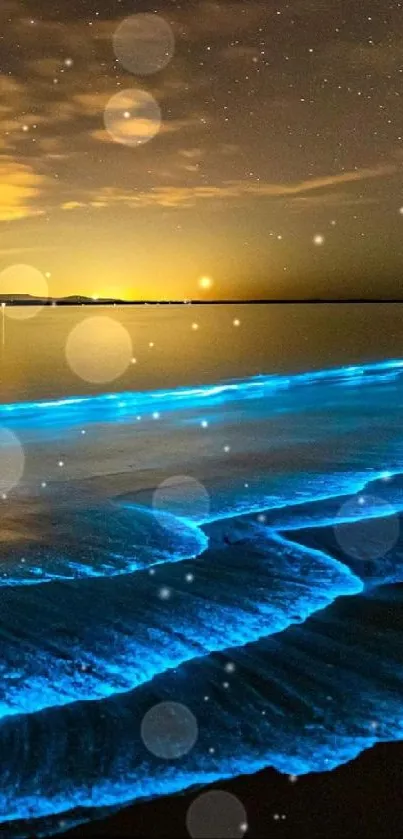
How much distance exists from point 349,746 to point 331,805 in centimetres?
38

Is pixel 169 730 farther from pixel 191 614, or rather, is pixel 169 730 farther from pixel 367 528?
pixel 367 528

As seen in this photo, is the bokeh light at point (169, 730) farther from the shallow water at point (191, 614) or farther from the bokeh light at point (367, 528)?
Answer: the bokeh light at point (367, 528)

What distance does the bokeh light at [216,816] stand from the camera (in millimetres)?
2537

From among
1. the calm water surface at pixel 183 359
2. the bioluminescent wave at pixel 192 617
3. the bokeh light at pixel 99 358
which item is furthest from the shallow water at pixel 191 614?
the bokeh light at pixel 99 358

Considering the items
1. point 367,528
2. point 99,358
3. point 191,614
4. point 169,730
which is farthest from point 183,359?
point 169,730

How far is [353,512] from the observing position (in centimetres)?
667

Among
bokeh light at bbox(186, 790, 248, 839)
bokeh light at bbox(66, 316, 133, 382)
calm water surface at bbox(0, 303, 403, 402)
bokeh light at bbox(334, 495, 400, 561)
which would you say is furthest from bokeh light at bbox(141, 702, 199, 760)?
bokeh light at bbox(66, 316, 133, 382)

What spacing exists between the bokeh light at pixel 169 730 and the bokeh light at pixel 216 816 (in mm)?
291

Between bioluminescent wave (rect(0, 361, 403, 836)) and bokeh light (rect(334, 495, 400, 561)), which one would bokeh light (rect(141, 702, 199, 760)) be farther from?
bokeh light (rect(334, 495, 400, 561))

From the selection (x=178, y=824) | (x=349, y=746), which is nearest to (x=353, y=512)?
(x=349, y=746)

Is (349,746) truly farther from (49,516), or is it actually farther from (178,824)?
(49,516)

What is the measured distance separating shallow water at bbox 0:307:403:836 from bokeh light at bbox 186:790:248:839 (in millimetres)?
110

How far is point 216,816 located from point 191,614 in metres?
1.76

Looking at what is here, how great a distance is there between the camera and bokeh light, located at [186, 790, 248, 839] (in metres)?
2.54
